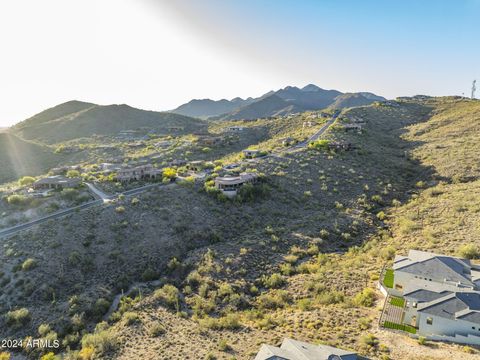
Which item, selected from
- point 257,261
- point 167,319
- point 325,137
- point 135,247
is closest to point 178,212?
point 135,247

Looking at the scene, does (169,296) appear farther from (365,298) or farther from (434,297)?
(434,297)

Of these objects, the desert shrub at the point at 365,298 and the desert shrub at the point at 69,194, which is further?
the desert shrub at the point at 69,194

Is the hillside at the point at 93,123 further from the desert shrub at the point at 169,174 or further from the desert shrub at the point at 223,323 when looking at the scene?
the desert shrub at the point at 223,323

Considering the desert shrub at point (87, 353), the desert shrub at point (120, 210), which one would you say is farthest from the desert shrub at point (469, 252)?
the desert shrub at point (120, 210)

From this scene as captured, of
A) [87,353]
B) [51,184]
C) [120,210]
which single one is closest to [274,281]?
[87,353]

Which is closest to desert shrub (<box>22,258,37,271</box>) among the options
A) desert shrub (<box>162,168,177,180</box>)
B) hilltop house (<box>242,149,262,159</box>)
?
desert shrub (<box>162,168,177,180</box>)

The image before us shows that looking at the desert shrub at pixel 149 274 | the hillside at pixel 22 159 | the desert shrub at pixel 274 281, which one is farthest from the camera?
the hillside at pixel 22 159

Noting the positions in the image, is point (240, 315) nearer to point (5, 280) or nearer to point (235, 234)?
point (235, 234)

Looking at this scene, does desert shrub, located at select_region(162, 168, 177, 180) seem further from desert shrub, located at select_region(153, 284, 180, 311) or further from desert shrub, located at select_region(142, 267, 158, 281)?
desert shrub, located at select_region(153, 284, 180, 311)
